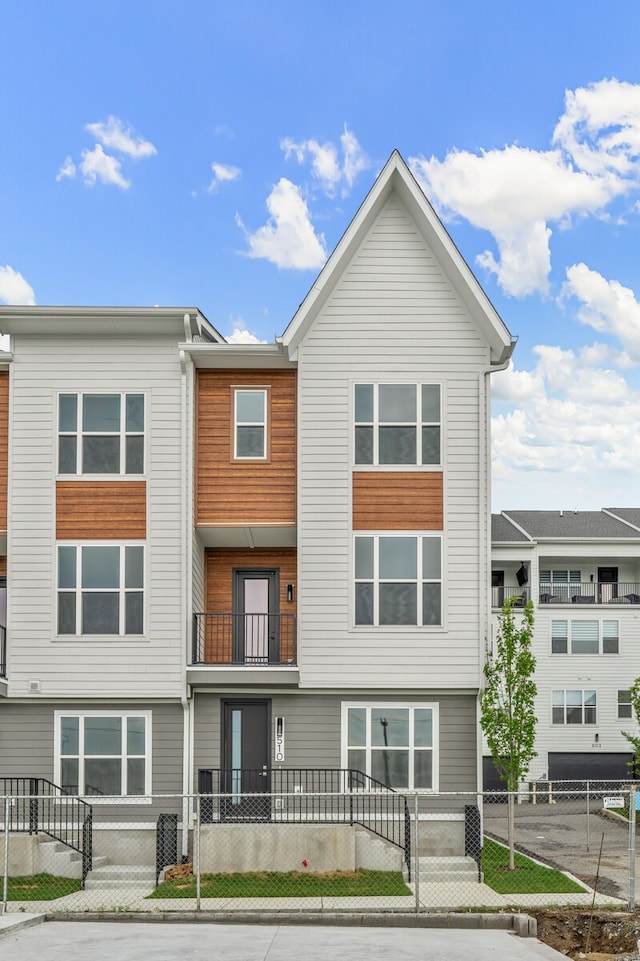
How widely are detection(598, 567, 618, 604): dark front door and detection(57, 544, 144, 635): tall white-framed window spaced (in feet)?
74.9

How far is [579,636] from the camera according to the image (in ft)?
121

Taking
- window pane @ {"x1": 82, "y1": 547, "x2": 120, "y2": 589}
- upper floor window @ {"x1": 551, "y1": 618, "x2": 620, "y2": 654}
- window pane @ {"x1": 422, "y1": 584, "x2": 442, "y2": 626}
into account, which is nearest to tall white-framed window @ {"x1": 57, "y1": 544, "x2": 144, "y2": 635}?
window pane @ {"x1": 82, "y1": 547, "x2": 120, "y2": 589}

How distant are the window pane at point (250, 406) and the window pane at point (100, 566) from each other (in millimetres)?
3527

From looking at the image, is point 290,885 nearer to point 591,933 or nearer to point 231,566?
point 591,933

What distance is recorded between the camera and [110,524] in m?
19.4

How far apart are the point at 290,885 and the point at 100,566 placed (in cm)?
696

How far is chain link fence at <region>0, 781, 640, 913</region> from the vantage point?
14.8 m

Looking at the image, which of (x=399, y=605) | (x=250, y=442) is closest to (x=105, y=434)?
(x=250, y=442)

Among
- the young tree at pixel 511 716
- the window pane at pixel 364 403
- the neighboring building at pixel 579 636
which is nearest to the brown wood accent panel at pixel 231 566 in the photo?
the window pane at pixel 364 403

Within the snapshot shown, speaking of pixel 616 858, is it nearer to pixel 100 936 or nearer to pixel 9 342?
pixel 100 936

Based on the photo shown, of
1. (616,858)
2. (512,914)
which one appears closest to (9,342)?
(512,914)

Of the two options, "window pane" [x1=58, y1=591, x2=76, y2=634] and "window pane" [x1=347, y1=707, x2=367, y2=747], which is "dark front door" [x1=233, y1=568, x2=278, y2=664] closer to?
"window pane" [x1=347, y1=707, x2=367, y2=747]

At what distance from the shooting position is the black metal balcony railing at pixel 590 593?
37531 millimetres

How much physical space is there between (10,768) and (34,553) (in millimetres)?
4040
